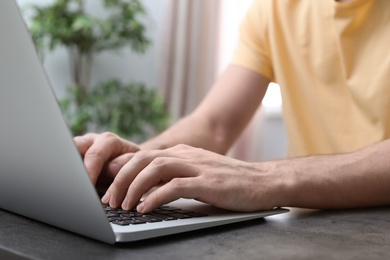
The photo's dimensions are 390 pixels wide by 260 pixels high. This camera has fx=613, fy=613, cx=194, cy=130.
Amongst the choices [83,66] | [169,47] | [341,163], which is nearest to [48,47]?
[83,66]

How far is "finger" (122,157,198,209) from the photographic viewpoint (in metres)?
0.71

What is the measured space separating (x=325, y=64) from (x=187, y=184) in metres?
0.75

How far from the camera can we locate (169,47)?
3.62 metres

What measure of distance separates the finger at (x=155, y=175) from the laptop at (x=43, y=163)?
35 millimetres

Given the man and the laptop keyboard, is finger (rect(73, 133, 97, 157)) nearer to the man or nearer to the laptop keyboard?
the man

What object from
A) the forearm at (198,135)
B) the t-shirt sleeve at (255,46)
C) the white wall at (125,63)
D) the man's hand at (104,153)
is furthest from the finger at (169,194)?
the white wall at (125,63)

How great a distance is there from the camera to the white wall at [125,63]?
11.2 feet

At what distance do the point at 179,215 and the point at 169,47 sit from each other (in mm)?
2988

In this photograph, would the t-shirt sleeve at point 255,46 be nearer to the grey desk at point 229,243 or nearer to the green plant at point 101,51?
the grey desk at point 229,243

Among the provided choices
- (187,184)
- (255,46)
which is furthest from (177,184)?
(255,46)

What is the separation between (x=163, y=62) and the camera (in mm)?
3631

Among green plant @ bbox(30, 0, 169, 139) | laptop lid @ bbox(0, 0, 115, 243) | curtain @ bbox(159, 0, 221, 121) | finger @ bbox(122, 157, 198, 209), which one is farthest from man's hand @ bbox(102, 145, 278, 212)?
curtain @ bbox(159, 0, 221, 121)

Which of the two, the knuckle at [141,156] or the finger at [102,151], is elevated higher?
the knuckle at [141,156]

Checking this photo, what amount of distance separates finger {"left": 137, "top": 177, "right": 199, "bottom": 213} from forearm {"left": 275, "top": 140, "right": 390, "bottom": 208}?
142 mm
